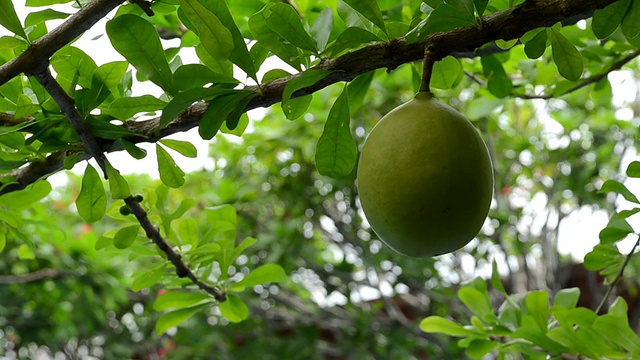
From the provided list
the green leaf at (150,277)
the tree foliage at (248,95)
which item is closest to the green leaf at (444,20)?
the tree foliage at (248,95)

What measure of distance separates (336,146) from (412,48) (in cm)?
11

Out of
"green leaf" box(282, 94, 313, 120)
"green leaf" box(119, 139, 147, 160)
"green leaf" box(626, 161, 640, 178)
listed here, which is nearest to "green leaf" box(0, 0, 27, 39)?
"green leaf" box(119, 139, 147, 160)

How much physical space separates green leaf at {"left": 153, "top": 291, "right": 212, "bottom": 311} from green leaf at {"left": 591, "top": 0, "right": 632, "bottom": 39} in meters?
0.52

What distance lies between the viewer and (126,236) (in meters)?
0.73

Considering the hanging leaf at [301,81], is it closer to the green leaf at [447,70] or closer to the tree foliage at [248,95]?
the tree foliage at [248,95]

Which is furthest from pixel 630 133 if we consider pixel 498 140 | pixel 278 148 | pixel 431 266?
pixel 278 148

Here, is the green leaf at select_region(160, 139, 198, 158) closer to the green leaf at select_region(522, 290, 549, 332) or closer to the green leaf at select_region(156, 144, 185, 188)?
the green leaf at select_region(156, 144, 185, 188)

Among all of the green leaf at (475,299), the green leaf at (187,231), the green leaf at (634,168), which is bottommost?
the green leaf at (187,231)

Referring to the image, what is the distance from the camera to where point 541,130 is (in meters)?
2.52

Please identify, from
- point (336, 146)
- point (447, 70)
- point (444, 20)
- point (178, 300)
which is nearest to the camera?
point (444, 20)

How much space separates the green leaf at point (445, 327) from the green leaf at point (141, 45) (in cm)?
51

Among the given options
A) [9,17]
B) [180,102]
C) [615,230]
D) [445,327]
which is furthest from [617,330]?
[9,17]

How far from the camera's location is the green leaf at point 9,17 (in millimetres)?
520

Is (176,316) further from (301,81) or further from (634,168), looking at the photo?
(634,168)
